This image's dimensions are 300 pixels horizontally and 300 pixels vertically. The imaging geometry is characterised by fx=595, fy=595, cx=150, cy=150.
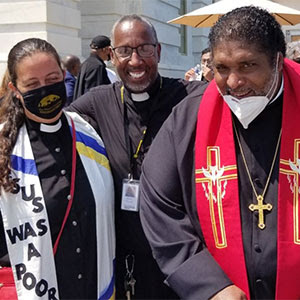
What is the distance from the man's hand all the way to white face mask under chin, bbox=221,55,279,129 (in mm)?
637

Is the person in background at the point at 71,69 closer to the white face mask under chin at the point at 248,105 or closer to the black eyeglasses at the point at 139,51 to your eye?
the black eyeglasses at the point at 139,51

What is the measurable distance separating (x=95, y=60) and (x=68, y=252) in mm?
5603

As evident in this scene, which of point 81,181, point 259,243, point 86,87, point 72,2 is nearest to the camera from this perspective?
point 259,243

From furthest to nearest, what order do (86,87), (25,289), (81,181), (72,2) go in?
1. (72,2)
2. (86,87)
3. (81,181)
4. (25,289)

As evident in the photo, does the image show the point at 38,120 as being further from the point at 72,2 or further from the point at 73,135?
the point at 72,2

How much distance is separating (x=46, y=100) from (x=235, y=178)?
991mm

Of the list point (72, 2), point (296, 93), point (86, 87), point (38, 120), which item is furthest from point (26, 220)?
point (72, 2)

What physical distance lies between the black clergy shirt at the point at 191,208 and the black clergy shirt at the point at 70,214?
482mm

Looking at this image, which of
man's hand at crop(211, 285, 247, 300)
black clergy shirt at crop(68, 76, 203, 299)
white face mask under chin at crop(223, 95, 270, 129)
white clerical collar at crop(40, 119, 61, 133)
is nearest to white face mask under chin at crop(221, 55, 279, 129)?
white face mask under chin at crop(223, 95, 270, 129)

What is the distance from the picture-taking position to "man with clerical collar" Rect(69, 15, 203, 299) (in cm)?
313

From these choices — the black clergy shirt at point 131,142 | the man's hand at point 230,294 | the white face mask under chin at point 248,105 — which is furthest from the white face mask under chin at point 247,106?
the black clergy shirt at point 131,142

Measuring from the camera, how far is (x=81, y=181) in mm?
2873

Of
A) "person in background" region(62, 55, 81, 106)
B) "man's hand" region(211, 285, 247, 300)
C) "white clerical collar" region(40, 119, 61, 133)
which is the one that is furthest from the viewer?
"person in background" region(62, 55, 81, 106)

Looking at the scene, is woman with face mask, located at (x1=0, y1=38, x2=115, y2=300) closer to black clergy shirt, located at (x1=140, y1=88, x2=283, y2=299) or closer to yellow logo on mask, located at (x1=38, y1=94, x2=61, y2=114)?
yellow logo on mask, located at (x1=38, y1=94, x2=61, y2=114)
